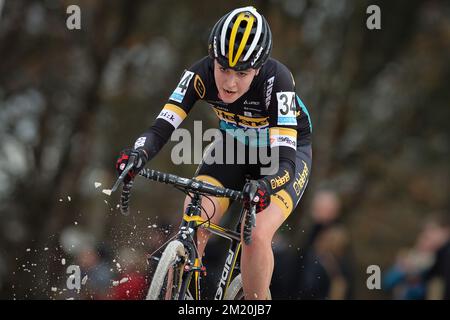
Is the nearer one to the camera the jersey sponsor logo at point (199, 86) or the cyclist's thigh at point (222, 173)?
the jersey sponsor logo at point (199, 86)

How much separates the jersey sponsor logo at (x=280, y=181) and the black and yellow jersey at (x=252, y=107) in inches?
1.0

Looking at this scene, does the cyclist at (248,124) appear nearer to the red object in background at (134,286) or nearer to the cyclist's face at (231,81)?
the cyclist's face at (231,81)

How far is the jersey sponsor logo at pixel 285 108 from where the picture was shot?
6.55m

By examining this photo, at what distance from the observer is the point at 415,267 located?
1023 cm

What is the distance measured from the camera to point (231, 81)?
6328 mm

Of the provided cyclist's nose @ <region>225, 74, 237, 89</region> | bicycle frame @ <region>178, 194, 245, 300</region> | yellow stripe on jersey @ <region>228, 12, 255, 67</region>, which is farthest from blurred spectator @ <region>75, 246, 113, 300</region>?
yellow stripe on jersey @ <region>228, 12, 255, 67</region>

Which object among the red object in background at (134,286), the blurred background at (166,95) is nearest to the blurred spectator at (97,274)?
the red object in background at (134,286)

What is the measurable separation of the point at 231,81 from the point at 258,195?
970 millimetres

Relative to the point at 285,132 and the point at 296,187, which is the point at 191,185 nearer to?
the point at 285,132

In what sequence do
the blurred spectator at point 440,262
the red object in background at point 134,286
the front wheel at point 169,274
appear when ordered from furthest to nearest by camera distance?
1. the blurred spectator at point 440,262
2. the red object in background at point 134,286
3. the front wheel at point 169,274

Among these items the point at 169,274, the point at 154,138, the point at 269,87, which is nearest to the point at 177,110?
the point at 154,138

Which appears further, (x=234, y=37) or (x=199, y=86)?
(x=199, y=86)

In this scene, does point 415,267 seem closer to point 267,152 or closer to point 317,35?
point 267,152
